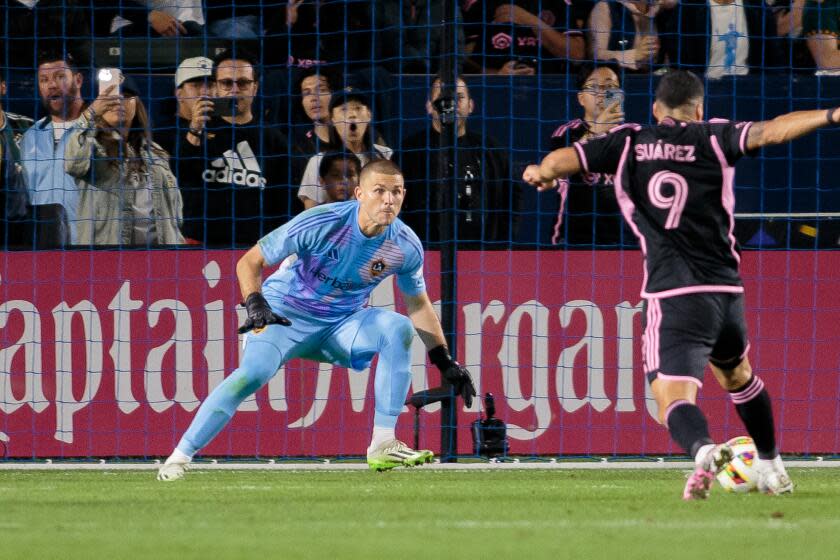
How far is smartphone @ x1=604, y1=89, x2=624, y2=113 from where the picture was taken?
11.6 m

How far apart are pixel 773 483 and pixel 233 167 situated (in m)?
5.58

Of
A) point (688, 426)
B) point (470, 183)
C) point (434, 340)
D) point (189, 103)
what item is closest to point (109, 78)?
point (189, 103)

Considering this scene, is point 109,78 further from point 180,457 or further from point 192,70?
point 180,457

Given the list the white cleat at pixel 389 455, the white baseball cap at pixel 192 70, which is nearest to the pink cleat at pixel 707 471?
the white cleat at pixel 389 455

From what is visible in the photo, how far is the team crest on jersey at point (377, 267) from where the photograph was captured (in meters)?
9.35

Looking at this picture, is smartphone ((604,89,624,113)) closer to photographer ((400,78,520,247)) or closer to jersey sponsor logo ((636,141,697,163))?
photographer ((400,78,520,247))

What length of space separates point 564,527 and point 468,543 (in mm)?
719

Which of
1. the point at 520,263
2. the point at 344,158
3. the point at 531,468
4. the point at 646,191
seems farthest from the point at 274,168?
the point at 646,191

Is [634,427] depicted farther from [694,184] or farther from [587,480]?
[694,184]

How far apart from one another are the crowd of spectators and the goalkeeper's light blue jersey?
6.27 ft

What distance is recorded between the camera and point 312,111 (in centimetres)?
1206

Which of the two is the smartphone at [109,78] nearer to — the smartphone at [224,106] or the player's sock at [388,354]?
the smartphone at [224,106]

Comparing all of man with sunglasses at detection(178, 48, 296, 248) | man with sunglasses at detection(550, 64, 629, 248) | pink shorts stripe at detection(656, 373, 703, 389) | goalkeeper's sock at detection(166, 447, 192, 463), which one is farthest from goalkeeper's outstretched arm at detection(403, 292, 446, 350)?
pink shorts stripe at detection(656, 373, 703, 389)

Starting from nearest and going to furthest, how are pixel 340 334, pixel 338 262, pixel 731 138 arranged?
pixel 731 138
pixel 338 262
pixel 340 334
